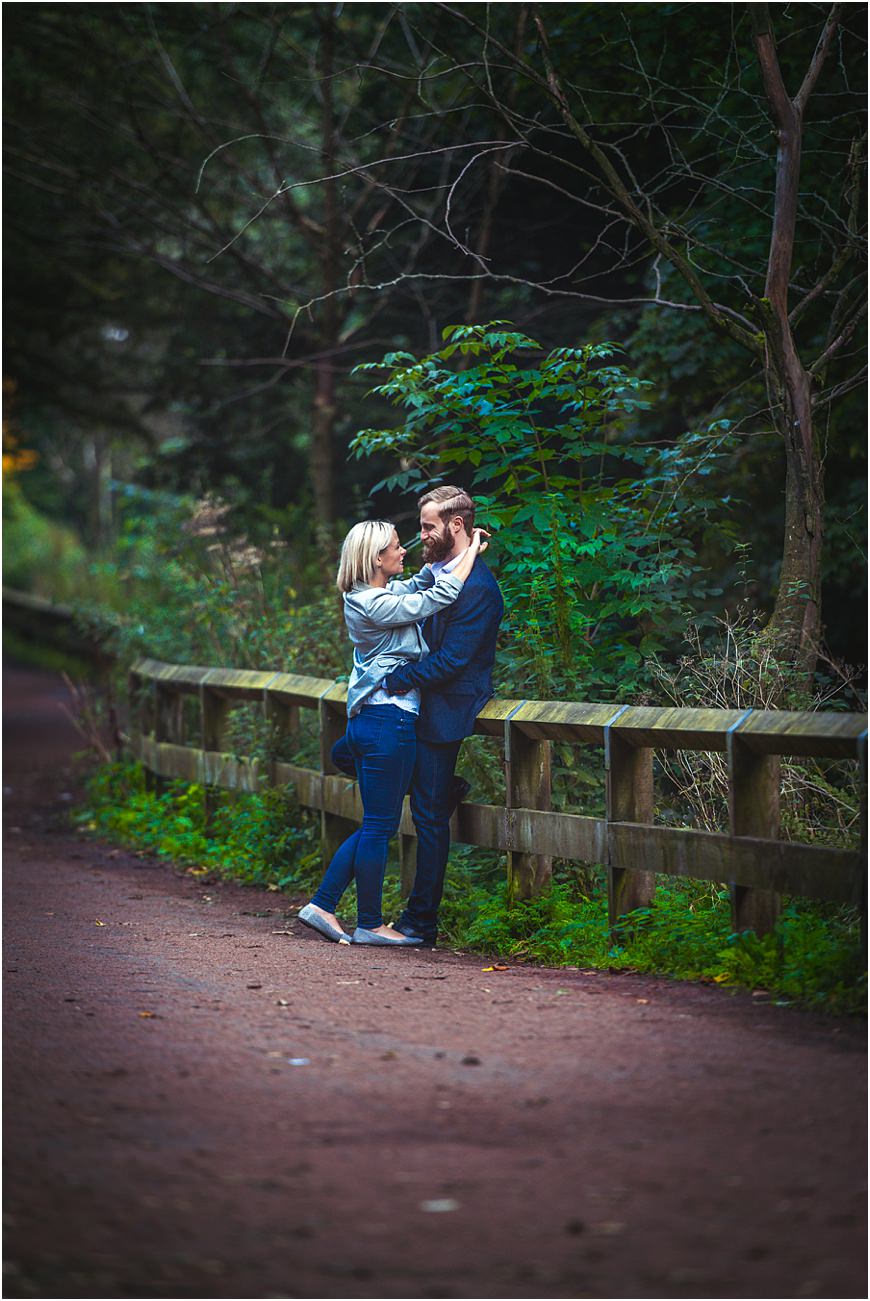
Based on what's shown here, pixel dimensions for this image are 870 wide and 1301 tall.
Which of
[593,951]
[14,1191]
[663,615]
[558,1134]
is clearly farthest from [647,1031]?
[663,615]

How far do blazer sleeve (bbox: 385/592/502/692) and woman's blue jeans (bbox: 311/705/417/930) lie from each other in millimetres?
163

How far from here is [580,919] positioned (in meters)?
7.83

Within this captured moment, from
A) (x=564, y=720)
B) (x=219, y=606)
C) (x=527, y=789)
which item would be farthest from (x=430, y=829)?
(x=219, y=606)

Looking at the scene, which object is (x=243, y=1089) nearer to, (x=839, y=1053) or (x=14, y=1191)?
(x=14, y=1191)

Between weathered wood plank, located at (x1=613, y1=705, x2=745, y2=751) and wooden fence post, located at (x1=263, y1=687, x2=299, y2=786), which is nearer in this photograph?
weathered wood plank, located at (x1=613, y1=705, x2=745, y2=751)

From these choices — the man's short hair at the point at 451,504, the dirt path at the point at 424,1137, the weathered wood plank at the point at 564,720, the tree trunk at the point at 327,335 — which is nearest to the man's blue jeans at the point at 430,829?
the weathered wood plank at the point at 564,720

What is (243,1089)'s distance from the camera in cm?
489

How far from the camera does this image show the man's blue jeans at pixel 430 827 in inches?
319

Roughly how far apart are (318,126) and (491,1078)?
1798 cm

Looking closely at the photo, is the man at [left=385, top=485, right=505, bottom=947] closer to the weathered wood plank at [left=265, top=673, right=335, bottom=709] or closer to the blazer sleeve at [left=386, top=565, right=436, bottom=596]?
the blazer sleeve at [left=386, top=565, right=436, bottom=596]

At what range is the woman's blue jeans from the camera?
7.96 m

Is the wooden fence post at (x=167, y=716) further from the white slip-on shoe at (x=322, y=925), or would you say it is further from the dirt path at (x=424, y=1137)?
the dirt path at (x=424, y=1137)

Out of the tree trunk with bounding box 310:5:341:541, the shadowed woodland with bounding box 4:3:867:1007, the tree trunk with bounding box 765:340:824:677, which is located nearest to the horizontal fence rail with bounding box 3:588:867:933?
the shadowed woodland with bounding box 4:3:867:1007

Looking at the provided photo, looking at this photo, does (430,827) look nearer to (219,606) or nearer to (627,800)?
(627,800)
